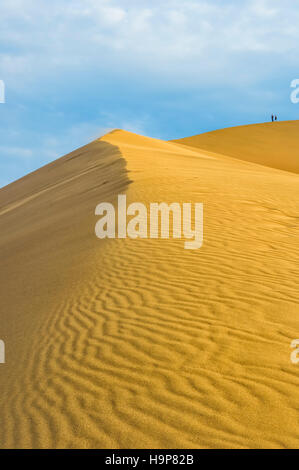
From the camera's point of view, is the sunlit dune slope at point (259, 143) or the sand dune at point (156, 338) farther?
the sunlit dune slope at point (259, 143)

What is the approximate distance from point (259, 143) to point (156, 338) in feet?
135

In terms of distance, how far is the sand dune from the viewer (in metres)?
3.38

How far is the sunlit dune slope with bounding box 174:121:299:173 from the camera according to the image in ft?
124

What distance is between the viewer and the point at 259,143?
142 ft

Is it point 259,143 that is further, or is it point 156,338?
point 259,143

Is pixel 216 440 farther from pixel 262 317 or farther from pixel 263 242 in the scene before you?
pixel 263 242

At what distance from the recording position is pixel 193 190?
33.9ft

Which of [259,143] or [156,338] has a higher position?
[259,143]

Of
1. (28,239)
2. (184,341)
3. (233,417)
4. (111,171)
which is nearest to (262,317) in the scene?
(184,341)

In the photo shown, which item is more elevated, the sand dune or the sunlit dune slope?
the sunlit dune slope

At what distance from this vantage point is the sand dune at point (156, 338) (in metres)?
3.38

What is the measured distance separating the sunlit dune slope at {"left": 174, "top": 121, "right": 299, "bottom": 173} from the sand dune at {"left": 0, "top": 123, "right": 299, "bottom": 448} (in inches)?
1161

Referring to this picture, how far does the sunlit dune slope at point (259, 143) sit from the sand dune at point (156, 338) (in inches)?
1161

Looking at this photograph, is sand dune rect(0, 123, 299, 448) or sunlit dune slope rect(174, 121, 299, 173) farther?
sunlit dune slope rect(174, 121, 299, 173)
